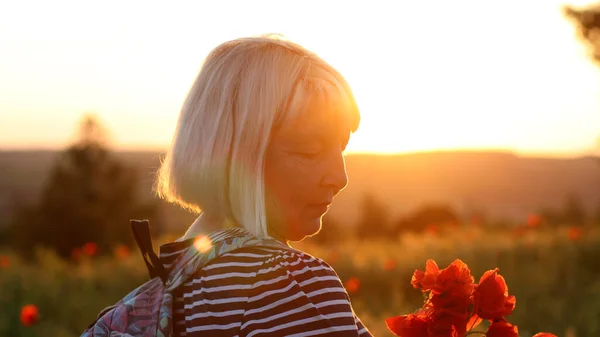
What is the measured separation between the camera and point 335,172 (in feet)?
6.16

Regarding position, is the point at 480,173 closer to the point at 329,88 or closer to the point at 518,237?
the point at 518,237

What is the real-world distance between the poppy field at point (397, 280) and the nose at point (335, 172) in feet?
12.7

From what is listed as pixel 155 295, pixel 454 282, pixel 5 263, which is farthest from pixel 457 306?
pixel 5 263

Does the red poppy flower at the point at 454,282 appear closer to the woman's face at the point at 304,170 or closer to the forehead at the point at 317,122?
the woman's face at the point at 304,170

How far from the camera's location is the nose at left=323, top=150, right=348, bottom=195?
1875mm

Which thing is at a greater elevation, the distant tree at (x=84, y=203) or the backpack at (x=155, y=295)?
the backpack at (x=155, y=295)

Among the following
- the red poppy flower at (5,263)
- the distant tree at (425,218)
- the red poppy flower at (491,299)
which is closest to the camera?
the red poppy flower at (491,299)

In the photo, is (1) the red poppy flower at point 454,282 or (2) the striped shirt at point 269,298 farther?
(1) the red poppy flower at point 454,282

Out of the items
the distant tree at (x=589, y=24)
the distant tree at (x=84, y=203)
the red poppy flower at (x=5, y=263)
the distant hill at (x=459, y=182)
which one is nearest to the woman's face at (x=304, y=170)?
the red poppy flower at (x=5, y=263)

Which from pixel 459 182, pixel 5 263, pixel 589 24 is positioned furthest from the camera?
pixel 459 182

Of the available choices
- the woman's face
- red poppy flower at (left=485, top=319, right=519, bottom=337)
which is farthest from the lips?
red poppy flower at (left=485, top=319, right=519, bottom=337)

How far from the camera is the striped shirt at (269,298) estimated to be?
5.45ft

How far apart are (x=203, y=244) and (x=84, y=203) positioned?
79.7 ft

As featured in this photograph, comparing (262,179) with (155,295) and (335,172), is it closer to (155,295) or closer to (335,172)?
(335,172)
